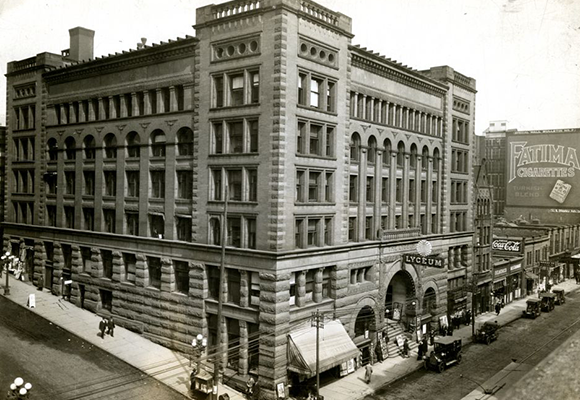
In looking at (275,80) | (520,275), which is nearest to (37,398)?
(275,80)

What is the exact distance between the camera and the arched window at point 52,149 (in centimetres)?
4744

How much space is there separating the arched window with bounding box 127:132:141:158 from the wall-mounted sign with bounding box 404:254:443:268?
24356 mm

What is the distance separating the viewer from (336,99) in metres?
35.3

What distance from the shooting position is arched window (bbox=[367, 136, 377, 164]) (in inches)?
1612

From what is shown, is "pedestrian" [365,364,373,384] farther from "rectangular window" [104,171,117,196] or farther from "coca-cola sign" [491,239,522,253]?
"coca-cola sign" [491,239,522,253]

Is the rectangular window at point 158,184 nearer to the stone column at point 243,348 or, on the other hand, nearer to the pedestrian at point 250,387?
the stone column at point 243,348

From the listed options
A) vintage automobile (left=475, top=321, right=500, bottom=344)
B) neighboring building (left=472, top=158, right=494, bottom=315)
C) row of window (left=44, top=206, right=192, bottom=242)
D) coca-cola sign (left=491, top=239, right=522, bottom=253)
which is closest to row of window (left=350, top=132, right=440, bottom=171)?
neighboring building (left=472, top=158, right=494, bottom=315)

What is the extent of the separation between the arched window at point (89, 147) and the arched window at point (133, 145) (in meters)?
4.76

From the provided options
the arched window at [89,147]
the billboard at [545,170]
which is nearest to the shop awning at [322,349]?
the arched window at [89,147]

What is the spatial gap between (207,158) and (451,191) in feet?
95.3

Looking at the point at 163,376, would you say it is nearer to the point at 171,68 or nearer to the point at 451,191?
the point at 171,68

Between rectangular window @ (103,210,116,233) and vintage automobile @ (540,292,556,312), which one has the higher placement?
rectangular window @ (103,210,116,233)

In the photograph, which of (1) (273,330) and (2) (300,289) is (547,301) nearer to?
(2) (300,289)

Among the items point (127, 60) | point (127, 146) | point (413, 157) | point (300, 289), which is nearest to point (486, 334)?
point (413, 157)
